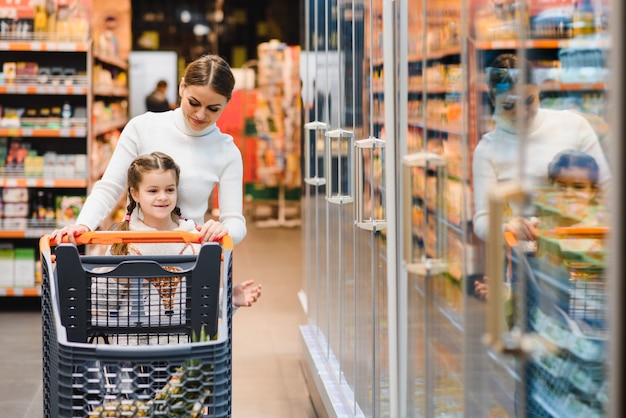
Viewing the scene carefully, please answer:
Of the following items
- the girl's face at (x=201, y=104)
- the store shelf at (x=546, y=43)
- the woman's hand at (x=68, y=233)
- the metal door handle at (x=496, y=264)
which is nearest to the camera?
the store shelf at (x=546, y=43)

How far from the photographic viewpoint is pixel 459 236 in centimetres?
233

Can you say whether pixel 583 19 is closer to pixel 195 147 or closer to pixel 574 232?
pixel 574 232

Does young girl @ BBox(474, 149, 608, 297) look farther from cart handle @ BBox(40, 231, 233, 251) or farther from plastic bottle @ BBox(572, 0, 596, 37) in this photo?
cart handle @ BBox(40, 231, 233, 251)

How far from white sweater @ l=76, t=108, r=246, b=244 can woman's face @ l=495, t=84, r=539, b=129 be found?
5.20 ft

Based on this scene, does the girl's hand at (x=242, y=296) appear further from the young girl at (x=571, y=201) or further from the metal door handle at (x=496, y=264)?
the metal door handle at (x=496, y=264)

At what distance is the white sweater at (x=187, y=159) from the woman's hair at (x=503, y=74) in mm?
1550

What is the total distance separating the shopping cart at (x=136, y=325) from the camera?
7.88 feet

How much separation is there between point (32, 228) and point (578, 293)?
5.49 meters

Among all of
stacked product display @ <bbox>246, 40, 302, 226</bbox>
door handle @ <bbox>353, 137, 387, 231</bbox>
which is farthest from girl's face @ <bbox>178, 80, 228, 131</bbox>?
stacked product display @ <bbox>246, 40, 302, 226</bbox>

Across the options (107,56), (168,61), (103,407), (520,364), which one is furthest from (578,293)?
(168,61)

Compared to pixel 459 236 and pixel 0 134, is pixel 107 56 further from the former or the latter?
pixel 459 236

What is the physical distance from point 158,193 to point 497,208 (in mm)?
1741

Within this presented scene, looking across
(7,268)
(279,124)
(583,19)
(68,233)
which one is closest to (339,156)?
(68,233)

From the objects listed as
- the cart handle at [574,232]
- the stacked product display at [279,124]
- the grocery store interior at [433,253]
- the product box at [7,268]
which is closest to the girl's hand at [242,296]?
the grocery store interior at [433,253]
